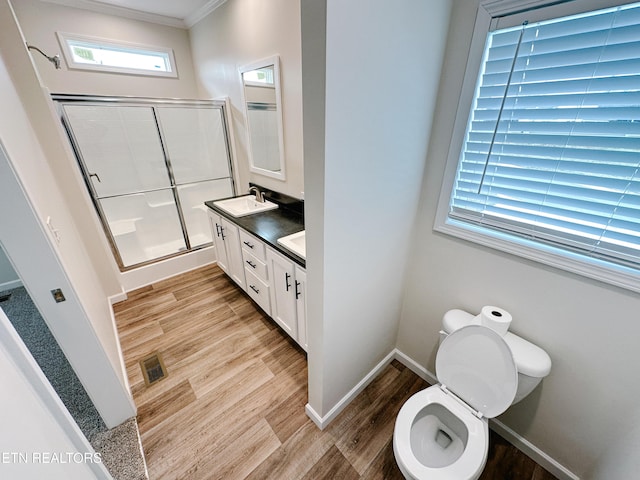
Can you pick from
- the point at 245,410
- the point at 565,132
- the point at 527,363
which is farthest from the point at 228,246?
the point at 565,132

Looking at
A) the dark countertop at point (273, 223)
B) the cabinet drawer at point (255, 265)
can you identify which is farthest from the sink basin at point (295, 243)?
the cabinet drawer at point (255, 265)

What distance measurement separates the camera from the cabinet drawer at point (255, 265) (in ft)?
6.48

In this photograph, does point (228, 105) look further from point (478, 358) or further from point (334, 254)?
point (478, 358)

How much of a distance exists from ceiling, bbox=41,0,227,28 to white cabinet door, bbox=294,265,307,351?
2696 mm

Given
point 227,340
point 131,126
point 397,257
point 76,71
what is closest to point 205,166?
point 131,126

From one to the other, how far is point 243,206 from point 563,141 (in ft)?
7.78

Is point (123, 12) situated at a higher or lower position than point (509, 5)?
higher

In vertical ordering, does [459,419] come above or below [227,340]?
above

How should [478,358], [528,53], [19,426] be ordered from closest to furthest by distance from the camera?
[19,426], [528,53], [478,358]

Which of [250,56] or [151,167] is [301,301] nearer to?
[250,56]

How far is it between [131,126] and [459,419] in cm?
366

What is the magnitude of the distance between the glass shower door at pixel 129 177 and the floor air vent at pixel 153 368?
49.5 inches

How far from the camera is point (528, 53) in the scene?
3.28ft

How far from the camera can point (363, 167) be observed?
1.03 metres
